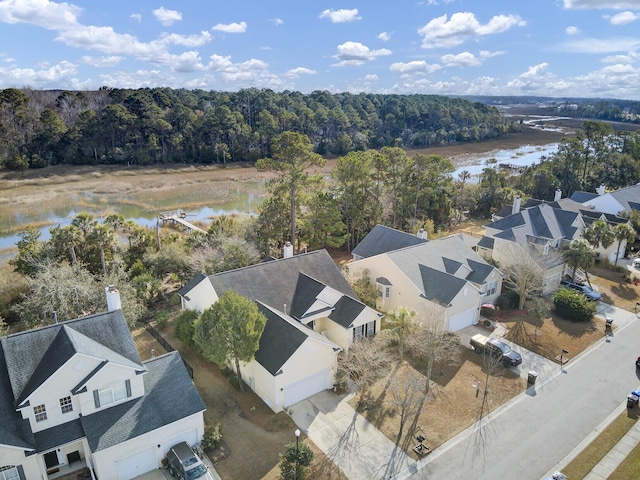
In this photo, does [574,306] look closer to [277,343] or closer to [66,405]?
[277,343]

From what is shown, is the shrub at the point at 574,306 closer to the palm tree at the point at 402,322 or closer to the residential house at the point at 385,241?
the residential house at the point at 385,241

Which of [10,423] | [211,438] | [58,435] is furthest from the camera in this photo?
[211,438]

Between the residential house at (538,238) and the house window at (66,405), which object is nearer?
the house window at (66,405)

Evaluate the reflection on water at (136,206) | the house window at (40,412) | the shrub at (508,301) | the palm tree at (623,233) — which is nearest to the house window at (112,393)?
the house window at (40,412)

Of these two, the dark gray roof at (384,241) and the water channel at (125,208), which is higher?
the dark gray roof at (384,241)

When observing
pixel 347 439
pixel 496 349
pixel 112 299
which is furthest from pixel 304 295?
pixel 496 349

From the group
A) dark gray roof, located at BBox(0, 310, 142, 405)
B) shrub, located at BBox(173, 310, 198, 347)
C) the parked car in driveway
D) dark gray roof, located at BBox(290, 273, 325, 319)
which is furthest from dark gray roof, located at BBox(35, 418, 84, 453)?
the parked car in driveway
